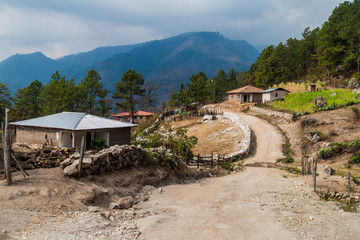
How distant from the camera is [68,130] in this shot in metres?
19.0

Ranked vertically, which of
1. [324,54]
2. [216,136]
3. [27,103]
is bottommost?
[216,136]

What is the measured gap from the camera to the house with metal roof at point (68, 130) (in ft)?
63.5

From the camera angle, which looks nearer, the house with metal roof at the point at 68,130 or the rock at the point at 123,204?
the rock at the point at 123,204

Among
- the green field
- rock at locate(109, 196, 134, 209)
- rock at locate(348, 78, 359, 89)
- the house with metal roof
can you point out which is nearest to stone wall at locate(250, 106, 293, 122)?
the green field

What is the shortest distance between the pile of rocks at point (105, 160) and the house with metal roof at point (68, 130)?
24.3ft

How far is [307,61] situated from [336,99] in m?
38.4

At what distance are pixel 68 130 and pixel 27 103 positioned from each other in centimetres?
3871

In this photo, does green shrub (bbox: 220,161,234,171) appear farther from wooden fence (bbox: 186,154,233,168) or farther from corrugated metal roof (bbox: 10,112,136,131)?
corrugated metal roof (bbox: 10,112,136,131)

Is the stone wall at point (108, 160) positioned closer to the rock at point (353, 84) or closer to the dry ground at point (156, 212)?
the dry ground at point (156, 212)

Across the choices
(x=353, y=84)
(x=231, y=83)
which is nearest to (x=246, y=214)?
(x=353, y=84)

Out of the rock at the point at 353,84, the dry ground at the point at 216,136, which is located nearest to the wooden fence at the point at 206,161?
the dry ground at the point at 216,136

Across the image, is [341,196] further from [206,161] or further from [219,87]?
[219,87]

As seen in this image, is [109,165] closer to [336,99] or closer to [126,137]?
[126,137]

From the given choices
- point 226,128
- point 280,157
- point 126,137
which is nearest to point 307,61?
point 226,128
